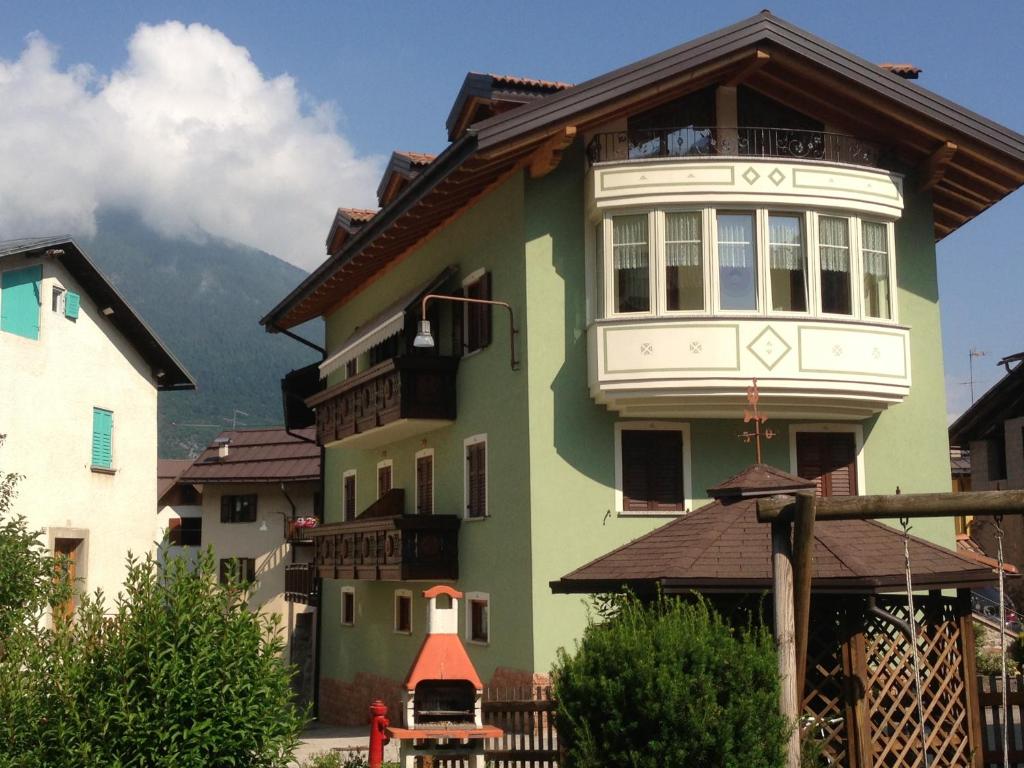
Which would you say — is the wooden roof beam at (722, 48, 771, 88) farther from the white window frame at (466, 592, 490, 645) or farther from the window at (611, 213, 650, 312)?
the white window frame at (466, 592, 490, 645)

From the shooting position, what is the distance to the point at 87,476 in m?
29.0

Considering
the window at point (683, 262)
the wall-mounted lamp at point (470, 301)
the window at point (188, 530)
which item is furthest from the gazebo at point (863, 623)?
the window at point (188, 530)

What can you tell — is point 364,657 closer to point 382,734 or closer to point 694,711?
point 382,734

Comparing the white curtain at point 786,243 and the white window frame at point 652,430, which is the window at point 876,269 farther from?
the white window frame at point 652,430

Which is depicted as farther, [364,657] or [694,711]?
[364,657]

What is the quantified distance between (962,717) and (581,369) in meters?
9.65

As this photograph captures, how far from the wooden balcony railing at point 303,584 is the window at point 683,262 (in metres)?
15.2

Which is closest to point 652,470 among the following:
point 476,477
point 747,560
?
point 476,477

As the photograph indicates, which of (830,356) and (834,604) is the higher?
(830,356)

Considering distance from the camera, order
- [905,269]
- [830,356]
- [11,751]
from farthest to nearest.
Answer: [905,269] < [830,356] < [11,751]

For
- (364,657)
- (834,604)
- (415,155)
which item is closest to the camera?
(834,604)

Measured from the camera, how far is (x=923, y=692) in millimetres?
13109

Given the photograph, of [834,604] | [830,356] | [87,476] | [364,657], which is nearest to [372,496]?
[364,657]

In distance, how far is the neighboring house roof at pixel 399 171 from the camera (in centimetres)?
2817
